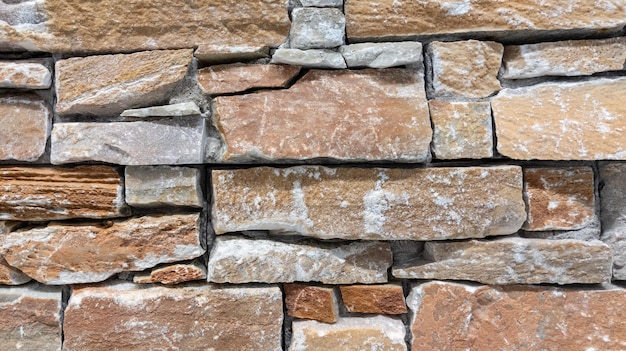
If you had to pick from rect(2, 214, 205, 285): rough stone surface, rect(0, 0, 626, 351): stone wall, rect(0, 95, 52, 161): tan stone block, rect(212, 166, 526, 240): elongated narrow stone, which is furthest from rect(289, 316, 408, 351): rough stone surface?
rect(0, 95, 52, 161): tan stone block

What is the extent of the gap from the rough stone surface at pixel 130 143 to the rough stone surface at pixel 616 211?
104 centimetres

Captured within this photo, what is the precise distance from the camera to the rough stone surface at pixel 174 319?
1.04 m

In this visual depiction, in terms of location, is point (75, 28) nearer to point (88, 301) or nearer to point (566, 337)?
point (88, 301)

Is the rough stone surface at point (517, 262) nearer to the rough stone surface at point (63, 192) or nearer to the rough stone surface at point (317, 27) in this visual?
the rough stone surface at point (317, 27)

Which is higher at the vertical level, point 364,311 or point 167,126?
point 167,126

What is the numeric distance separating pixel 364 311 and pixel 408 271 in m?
0.16

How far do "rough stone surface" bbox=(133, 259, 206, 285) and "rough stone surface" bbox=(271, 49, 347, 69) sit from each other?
57cm

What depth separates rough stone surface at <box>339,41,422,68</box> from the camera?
3.20 ft

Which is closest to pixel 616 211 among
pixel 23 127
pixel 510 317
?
pixel 510 317

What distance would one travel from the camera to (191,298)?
3.44 feet

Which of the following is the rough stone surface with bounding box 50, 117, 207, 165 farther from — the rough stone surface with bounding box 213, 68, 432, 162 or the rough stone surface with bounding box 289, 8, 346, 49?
the rough stone surface with bounding box 289, 8, 346, 49

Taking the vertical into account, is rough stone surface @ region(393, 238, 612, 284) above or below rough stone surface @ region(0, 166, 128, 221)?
below

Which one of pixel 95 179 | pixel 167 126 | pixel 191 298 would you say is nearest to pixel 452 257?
pixel 191 298

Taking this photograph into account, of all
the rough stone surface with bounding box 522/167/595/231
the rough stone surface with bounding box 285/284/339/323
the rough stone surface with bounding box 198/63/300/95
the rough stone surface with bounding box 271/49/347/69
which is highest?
the rough stone surface with bounding box 271/49/347/69
